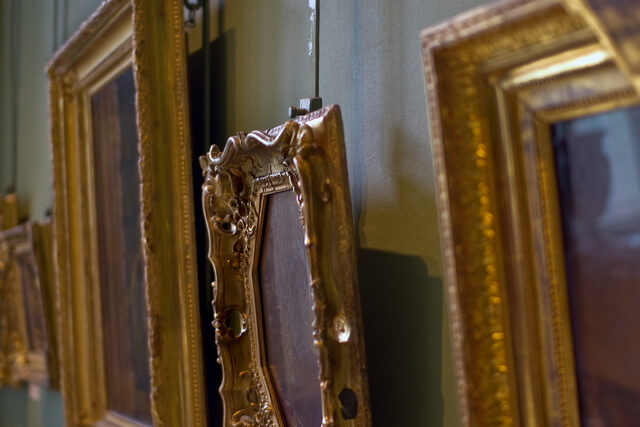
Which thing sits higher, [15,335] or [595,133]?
[595,133]

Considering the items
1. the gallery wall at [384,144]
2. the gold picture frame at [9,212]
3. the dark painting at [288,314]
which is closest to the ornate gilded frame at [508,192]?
the gallery wall at [384,144]

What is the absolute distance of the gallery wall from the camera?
2.49 ft

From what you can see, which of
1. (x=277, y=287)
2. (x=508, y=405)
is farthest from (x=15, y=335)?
(x=508, y=405)

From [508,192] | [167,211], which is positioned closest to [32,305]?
[167,211]

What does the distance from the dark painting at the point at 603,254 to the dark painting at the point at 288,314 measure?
38 cm

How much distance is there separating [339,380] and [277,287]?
19cm

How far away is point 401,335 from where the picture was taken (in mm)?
800

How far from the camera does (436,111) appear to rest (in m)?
0.58

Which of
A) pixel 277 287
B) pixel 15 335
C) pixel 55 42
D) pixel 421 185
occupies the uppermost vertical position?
pixel 55 42

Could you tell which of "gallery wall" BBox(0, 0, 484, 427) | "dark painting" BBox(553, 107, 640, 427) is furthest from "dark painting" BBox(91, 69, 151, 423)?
"dark painting" BBox(553, 107, 640, 427)

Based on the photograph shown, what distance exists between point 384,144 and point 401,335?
0.23m

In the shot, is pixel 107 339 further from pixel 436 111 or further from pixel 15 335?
pixel 436 111

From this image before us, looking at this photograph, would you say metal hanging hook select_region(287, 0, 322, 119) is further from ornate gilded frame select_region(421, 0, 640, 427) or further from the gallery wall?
ornate gilded frame select_region(421, 0, 640, 427)

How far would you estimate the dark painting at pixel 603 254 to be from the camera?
0.48m
